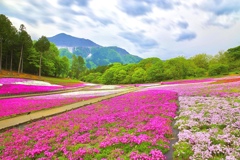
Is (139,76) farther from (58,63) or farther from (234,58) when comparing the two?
(234,58)

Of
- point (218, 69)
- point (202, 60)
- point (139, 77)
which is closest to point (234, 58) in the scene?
point (202, 60)

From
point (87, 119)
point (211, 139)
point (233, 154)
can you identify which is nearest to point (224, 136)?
point (211, 139)

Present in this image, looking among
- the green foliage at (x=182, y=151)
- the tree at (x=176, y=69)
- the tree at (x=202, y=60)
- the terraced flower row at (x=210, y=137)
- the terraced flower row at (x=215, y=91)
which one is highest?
the tree at (x=202, y=60)

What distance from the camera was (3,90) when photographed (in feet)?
114

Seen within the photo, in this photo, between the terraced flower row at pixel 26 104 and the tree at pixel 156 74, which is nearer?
the terraced flower row at pixel 26 104

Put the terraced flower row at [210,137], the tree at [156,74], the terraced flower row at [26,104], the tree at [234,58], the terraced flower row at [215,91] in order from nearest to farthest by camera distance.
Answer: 1. the terraced flower row at [210,137]
2. the terraced flower row at [26,104]
3. the terraced flower row at [215,91]
4. the tree at [234,58]
5. the tree at [156,74]

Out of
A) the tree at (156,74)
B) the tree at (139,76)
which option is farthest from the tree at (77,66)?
the tree at (156,74)

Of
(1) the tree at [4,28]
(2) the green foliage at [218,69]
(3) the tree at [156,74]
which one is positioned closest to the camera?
(1) the tree at [4,28]

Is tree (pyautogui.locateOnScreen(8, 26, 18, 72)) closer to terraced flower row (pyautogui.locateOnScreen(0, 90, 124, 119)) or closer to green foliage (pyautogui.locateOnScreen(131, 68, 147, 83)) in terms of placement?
terraced flower row (pyautogui.locateOnScreen(0, 90, 124, 119))

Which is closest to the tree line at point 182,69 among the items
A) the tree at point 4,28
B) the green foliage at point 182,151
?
the tree at point 4,28

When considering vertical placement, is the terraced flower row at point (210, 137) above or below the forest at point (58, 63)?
below

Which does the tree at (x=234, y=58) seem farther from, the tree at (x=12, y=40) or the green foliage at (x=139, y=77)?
the tree at (x=12, y=40)

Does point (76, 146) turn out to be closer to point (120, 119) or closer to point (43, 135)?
point (43, 135)

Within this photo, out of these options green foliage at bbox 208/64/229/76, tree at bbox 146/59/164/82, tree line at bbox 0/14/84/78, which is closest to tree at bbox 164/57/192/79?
tree at bbox 146/59/164/82
